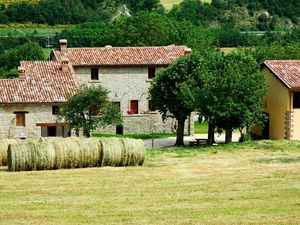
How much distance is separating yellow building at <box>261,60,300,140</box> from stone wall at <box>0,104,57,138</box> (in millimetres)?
13766

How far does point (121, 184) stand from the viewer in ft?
112

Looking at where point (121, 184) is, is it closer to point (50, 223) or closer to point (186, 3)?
point (50, 223)

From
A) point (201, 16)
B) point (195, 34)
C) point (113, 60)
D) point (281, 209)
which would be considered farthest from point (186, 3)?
point (281, 209)

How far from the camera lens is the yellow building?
52188mm

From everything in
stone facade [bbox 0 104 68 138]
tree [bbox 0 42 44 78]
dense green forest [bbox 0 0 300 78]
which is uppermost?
dense green forest [bbox 0 0 300 78]

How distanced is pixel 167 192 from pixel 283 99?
22469 millimetres

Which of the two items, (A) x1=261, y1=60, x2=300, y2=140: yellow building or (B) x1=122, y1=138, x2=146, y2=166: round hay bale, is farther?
(A) x1=261, y1=60, x2=300, y2=140: yellow building

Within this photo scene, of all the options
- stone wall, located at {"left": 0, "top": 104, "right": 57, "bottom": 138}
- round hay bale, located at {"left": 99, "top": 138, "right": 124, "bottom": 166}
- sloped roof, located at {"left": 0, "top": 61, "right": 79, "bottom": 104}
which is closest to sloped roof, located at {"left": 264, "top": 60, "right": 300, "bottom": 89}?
sloped roof, located at {"left": 0, "top": 61, "right": 79, "bottom": 104}

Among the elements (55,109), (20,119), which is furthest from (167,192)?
(20,119)

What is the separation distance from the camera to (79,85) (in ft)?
192

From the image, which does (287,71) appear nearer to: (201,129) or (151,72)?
(151,72)

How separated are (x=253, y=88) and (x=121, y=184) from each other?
18508 mm

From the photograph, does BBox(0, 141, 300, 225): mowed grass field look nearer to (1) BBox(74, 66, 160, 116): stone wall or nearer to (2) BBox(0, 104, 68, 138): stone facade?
(2) BBox(0, 104, 68, 138): stone facade

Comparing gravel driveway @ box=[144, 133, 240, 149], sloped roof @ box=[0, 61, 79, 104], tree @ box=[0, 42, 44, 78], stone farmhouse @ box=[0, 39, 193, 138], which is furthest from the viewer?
tree @ box=[0, 42, 44, 78]
